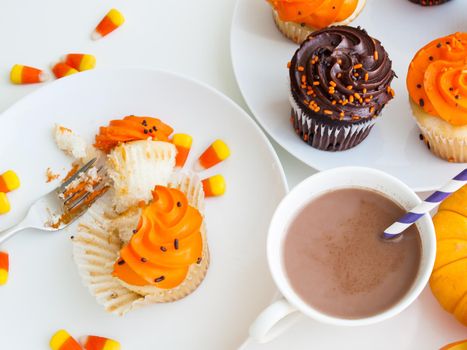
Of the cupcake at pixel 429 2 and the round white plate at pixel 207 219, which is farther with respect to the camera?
the cupcake at pixel 429 2

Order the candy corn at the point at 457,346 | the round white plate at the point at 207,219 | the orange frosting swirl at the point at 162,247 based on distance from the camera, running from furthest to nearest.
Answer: the round white plate at the point at 207,219 < the candy corn at the point at 457,346 < the orange frosting swirl at the point at 162,247

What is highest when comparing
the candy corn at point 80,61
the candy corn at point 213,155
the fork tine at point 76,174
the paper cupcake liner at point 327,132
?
the candy corn at point 80,61

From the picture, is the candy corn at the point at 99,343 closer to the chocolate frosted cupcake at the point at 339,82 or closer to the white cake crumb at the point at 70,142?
the white cake crumb at the point at 70,142

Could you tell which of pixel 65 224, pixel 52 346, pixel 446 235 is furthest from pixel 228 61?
pixel 52 346

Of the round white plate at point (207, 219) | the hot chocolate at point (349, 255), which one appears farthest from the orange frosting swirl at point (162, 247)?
the hot chocolate at point (349, 255)

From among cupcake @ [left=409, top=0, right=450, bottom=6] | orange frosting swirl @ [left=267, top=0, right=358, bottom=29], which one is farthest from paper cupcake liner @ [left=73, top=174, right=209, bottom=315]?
cupcake @ [left=409, top=0, right=450, bottom=6]

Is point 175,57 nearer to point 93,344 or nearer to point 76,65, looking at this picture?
point 76,65

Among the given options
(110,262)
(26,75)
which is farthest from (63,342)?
(26,75)
